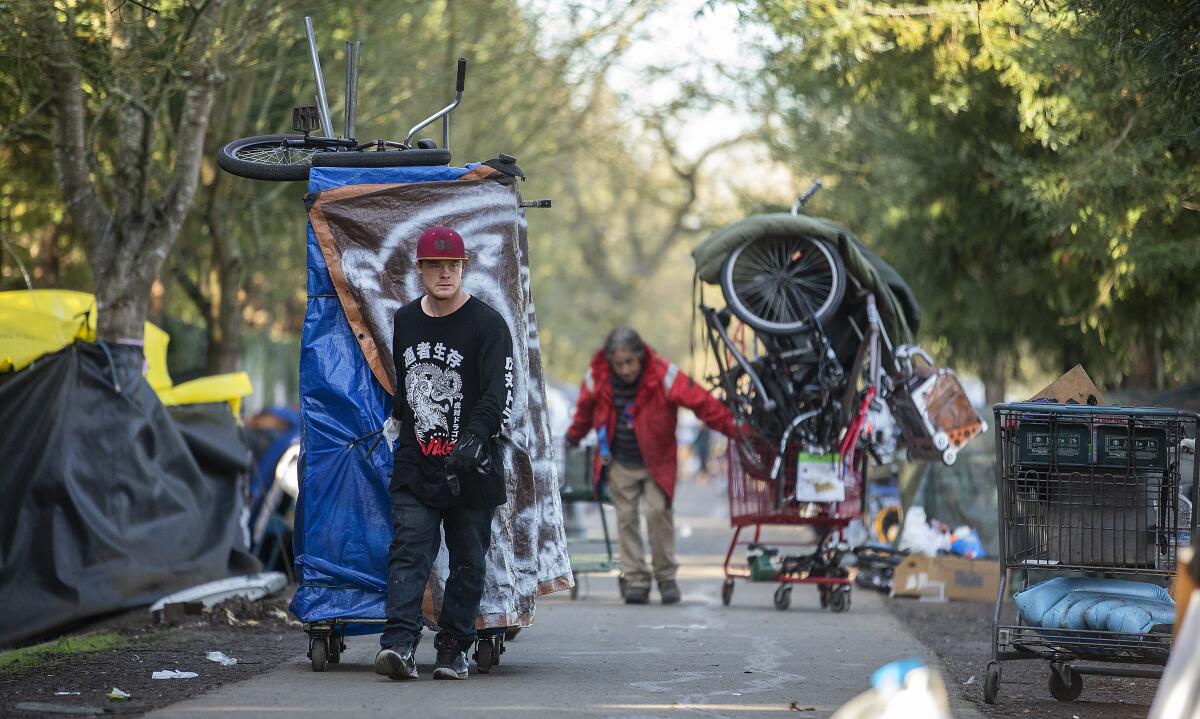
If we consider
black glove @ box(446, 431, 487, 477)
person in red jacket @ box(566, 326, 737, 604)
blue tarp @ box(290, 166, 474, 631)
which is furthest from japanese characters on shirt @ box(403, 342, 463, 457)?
person in red jacket @ box(566, 326, 737, 604)

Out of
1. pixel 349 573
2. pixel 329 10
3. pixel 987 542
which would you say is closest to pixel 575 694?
pixel 349 573

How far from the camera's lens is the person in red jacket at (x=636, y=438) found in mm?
13617

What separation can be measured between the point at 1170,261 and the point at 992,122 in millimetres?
3787

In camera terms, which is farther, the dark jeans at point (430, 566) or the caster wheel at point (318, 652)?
the caster wheel at point (318, 652)

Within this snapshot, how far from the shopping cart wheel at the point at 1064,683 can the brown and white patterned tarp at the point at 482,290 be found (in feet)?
8.23

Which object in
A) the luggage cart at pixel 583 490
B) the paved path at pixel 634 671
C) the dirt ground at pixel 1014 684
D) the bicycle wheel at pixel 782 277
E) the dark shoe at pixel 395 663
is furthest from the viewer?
the luggage cart at pixel 583 490

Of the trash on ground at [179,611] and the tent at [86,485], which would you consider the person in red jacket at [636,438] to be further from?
the trash on ground at [179,611]

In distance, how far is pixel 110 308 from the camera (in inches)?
493

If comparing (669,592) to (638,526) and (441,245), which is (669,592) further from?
(441,245)

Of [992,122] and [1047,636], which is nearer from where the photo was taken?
[1047,636]

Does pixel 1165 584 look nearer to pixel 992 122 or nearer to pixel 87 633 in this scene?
pixel 87 633

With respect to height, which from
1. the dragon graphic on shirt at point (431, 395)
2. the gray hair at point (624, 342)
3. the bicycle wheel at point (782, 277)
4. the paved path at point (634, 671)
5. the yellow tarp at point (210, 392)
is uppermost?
the bicycle wheel at point (782, 277)

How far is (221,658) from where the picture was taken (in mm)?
9312

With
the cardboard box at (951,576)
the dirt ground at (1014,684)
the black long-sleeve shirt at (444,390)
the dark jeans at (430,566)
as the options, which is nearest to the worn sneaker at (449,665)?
the dark jeans at (430,566)
